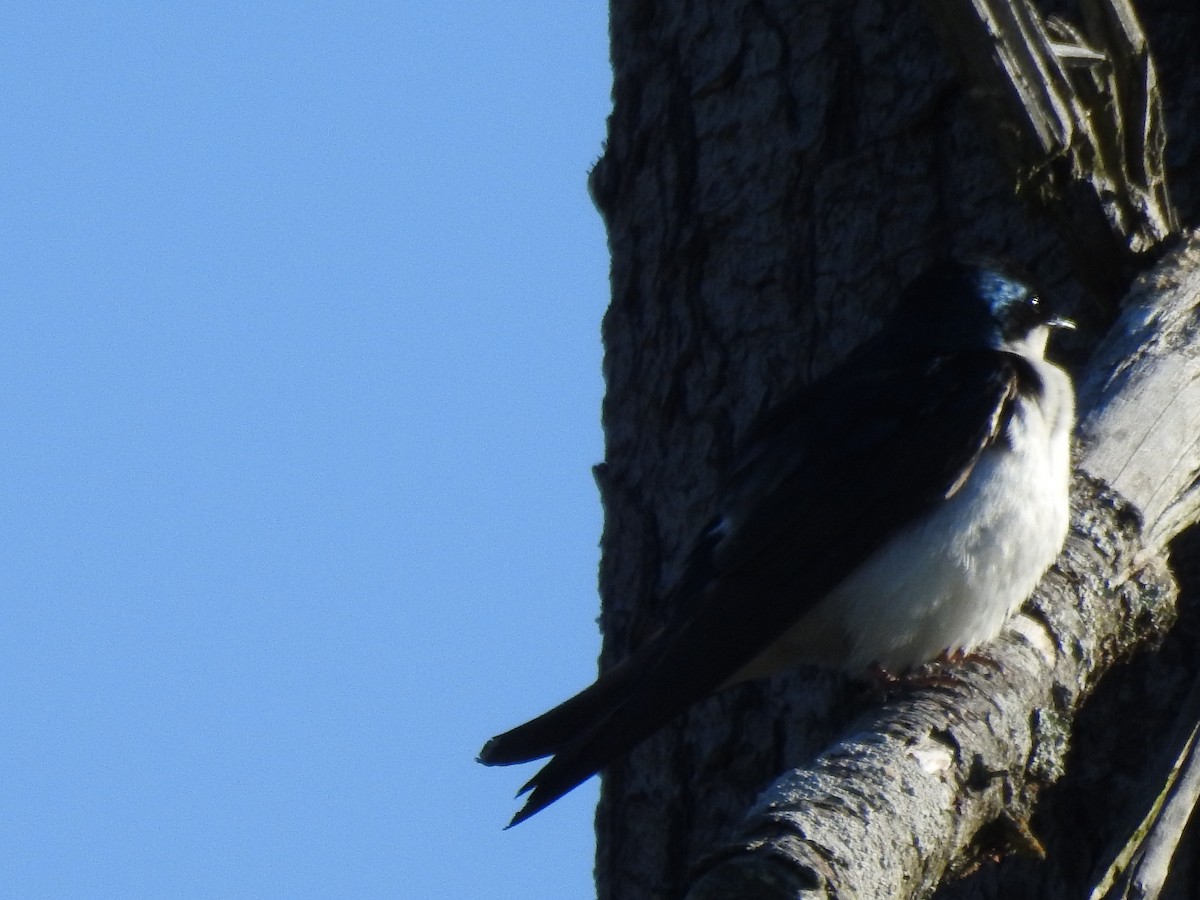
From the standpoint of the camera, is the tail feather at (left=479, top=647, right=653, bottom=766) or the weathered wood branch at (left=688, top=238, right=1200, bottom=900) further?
the tail feather at (left=479, top=647, right=653, bottom=766)

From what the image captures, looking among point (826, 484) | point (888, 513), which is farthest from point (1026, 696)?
point (826, 484)

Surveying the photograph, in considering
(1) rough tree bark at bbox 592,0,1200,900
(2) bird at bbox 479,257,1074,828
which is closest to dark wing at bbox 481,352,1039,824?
(2) bird at bbox 479,257,1074,828

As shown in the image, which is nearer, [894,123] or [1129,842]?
[1129,842]

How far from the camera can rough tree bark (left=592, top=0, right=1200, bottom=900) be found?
351 centimetres

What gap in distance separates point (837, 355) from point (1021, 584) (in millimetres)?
766

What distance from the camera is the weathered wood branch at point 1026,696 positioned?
7.57 ft

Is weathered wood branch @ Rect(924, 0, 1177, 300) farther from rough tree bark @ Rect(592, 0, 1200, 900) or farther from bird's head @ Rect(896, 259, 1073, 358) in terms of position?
bird's head @ Rect(896, 259, 1073, 358)

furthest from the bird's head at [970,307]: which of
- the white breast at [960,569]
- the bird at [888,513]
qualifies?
the white breast at [960,569]

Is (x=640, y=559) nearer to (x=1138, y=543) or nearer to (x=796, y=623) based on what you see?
(x=796, y=623)

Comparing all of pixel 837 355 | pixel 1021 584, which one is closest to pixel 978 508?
pixel 1021 584

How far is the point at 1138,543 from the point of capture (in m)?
3.44

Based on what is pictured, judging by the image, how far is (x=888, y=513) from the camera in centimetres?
368

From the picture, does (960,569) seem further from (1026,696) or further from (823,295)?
(823,295)

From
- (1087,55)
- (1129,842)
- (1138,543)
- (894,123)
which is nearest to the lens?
(1129,842)
